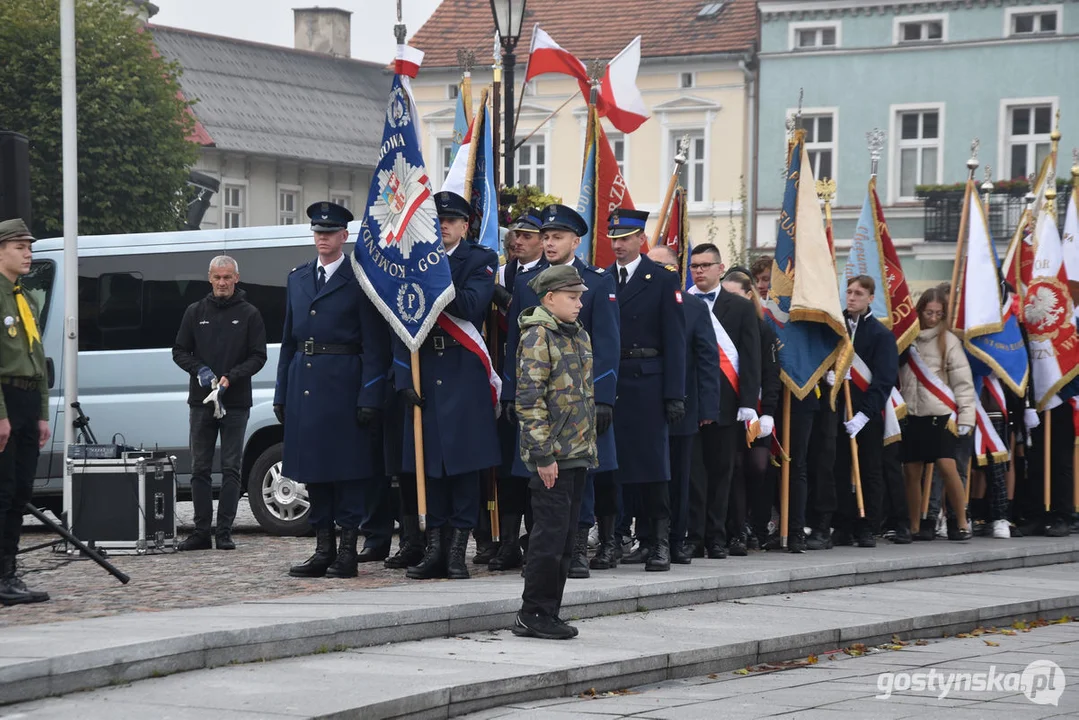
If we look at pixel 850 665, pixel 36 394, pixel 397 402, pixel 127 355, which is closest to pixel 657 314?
pixel 397 402

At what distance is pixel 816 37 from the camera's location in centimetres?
3981

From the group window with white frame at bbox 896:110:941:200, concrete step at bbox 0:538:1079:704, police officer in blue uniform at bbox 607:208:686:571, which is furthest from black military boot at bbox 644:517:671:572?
window with white frame at bbox 896:110:941:200

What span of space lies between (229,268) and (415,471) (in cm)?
311

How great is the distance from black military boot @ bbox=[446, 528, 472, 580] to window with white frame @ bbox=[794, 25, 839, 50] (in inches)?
A: 1211

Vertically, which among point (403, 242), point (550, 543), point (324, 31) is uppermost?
point (324, 31)

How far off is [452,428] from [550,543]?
6.08 feet

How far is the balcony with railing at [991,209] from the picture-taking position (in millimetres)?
34938

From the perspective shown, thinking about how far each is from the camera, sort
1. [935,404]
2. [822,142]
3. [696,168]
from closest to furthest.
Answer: [935,404] < [822,142] < [696,168]

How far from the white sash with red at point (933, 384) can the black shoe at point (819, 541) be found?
160cm

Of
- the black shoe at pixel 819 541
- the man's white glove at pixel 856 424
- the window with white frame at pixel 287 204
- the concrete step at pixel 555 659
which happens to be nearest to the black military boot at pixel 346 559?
the concrete step at pixel 555 659

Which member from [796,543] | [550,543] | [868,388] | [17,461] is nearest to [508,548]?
[550,543]

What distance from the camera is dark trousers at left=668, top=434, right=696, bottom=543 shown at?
11875 millimetres

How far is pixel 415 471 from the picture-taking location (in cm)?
1066

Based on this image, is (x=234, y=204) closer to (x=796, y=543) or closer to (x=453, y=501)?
(x=796, y=543)
